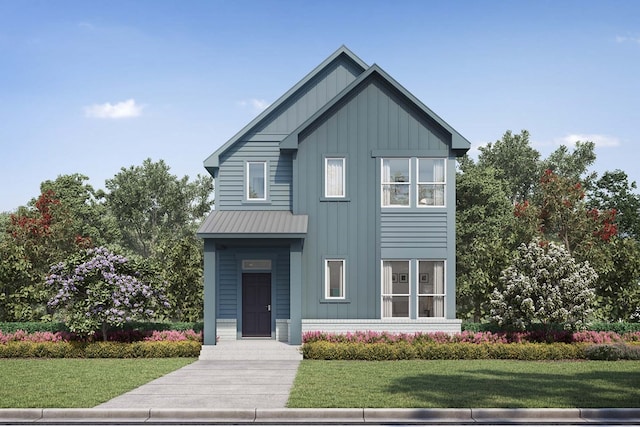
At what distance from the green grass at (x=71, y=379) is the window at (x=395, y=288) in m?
7.57

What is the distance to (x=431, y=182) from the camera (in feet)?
87.1

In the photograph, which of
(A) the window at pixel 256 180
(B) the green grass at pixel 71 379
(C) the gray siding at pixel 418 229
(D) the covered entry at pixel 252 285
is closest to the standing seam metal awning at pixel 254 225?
(D) the covered entry at pixel 252 285

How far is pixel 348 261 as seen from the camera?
26.5m

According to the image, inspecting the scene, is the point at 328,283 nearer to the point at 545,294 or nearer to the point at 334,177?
the point at 334,177

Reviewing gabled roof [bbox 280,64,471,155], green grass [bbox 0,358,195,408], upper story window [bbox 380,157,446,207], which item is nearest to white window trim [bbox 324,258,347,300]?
upper story window [bbox 380,157,446,207]

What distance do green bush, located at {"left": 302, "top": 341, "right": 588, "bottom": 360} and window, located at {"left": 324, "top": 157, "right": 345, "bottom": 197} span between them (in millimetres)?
5882

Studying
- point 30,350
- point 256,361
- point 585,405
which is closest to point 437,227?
point 256,361

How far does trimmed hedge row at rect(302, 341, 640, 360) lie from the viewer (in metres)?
23.4

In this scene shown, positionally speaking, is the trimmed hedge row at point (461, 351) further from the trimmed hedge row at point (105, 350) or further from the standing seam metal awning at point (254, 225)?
the trimmed hedge row at point (105, 350)

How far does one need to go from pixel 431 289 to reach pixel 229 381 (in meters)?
10.8

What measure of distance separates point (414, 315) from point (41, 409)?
15552 millimetres

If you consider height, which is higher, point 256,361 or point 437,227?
point 437,227

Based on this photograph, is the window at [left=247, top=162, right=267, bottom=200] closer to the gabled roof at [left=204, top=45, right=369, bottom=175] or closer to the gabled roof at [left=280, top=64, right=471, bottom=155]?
the gabled roof at [left=204, top=45, right=369, bottom=175]

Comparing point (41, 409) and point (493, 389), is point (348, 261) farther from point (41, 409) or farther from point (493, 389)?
point (41, 409)
